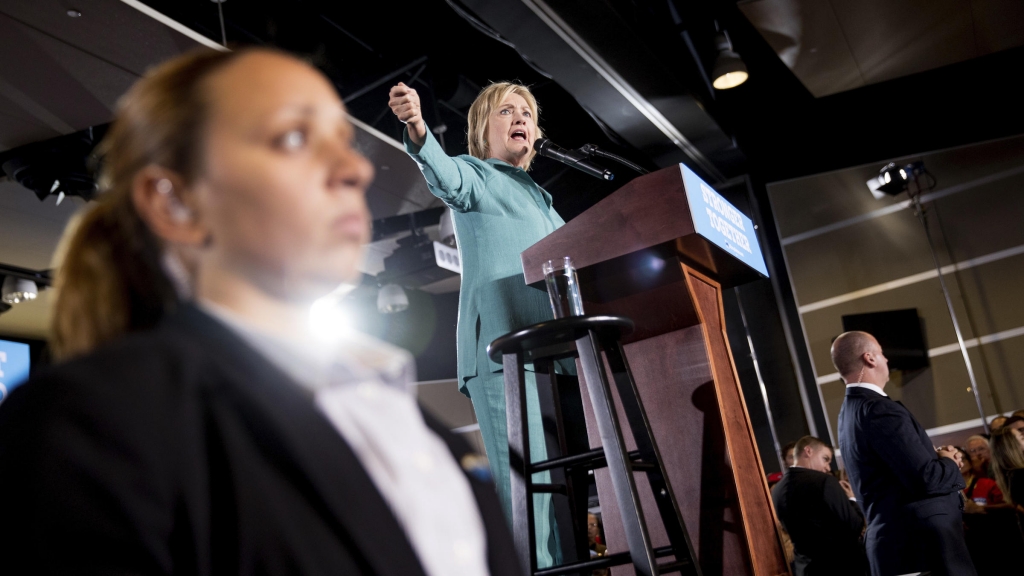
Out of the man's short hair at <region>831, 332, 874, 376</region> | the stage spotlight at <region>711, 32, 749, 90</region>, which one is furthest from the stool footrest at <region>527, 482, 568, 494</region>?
the stage spotlight at <region>711, 32, 749, 90</region>

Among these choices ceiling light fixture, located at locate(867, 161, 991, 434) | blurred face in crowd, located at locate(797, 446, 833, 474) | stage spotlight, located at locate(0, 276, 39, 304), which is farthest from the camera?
stage spotlight, located at locate(0, 276, 39, 304)

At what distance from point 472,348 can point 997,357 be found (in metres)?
5.84

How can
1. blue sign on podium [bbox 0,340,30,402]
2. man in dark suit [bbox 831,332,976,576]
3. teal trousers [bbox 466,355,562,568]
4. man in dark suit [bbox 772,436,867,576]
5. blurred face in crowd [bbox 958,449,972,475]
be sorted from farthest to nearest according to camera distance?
blue sign on podium [bbox 0,340,30,402] → blurred face in crowd [bbox 958,449,972,475] → man in dark suit [bbox 772,436,867,576] → man in dark suit [bbox 831,332,976,576] → teal trousers [bbox 466,355,562,568]

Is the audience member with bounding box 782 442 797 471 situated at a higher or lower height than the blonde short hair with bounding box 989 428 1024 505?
higher

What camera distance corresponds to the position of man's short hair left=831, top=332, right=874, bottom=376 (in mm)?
3691

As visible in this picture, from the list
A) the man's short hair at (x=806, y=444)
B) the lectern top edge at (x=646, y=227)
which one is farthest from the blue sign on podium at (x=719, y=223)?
the man's short hair at (x=806, y=444)

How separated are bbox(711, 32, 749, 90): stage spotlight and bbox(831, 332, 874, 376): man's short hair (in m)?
2.02

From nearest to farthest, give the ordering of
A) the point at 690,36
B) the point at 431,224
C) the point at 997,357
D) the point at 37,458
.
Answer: the point at 37,458 < the point at 690,36 < the point at 997,357 < the point at 431,224

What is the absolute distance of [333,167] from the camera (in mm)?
532

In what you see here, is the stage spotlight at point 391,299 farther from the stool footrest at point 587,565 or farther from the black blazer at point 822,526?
the stool footrest at point 587,565

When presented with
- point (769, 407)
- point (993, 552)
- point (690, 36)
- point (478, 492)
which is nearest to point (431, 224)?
point (690, 36)

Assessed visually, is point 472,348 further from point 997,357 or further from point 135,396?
point 997,357

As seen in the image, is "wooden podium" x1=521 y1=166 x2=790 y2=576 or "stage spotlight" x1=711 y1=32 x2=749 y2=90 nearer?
"wooden podium" x1=521 y1=166 x2=790 y2=576

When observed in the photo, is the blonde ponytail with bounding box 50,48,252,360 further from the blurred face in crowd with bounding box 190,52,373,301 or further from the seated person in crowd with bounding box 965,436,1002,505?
the seated person in crowd with bounding box 965,436,1002,505
